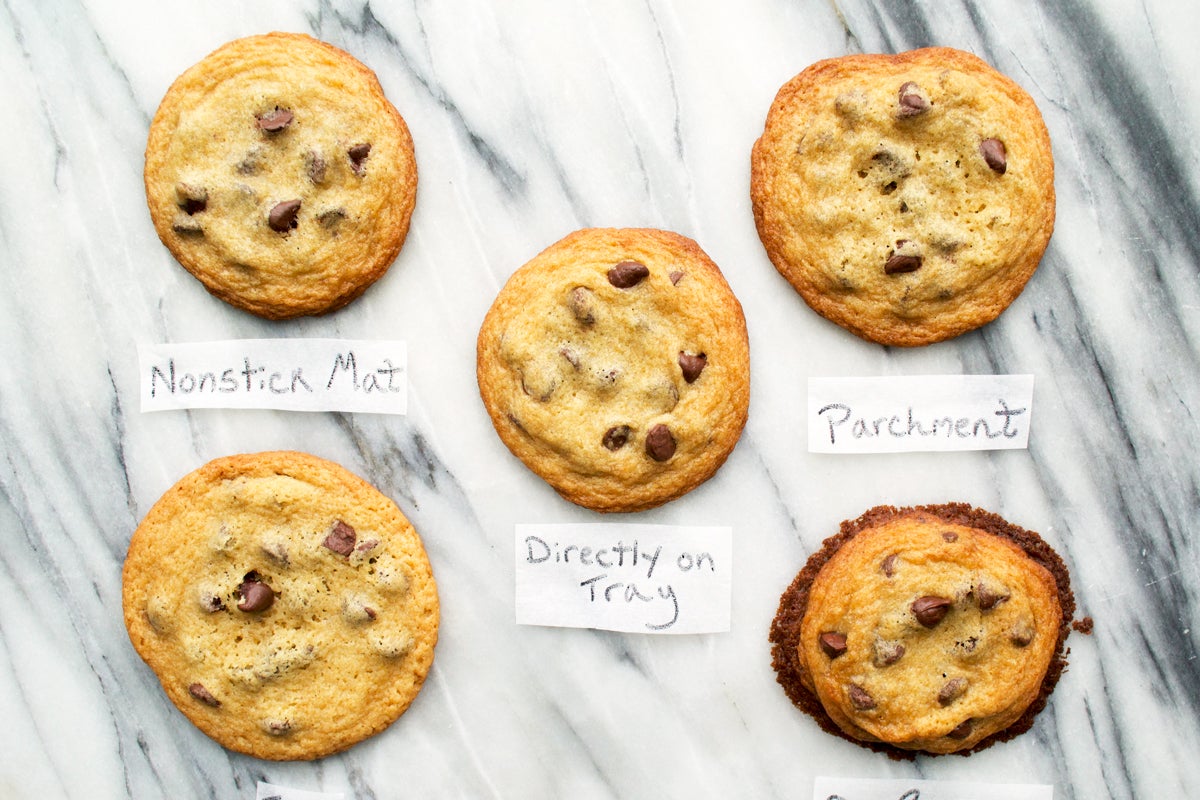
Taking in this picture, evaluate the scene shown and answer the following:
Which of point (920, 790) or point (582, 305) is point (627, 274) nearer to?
point (582, 305)

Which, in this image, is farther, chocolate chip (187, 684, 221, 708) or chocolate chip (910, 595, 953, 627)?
chocolate chip (187, 684, 221, 708)

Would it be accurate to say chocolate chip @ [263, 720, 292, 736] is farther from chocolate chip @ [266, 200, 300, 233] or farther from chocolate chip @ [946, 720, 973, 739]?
chocolate chip @ [946, 720, 973, 739]

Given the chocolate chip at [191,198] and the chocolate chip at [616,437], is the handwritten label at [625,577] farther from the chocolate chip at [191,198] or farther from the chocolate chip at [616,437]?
the chocolate chip at [191,198]

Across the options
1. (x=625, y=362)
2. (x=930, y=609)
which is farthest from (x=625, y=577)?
(x=930, y=609)

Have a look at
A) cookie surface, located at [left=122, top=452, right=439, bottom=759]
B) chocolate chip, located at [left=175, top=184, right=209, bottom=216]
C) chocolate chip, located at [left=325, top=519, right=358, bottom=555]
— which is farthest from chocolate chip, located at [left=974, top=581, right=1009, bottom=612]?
chocolate chip, located at [left=175, top=184, right=209, bottom=216]

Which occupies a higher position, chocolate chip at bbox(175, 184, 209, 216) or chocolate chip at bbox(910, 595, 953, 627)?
chocolate chip at bbox(175, 184, 209, 216)

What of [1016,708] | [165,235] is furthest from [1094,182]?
[165,235]
